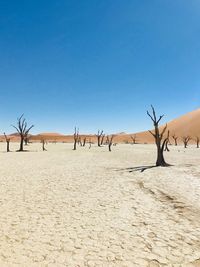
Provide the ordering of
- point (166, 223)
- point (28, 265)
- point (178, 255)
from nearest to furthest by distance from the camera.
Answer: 1. point (28, 265)
2. point (178, 255)
3. point (166, 223)

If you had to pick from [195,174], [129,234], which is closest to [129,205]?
[129,234]

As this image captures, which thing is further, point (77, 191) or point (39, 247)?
point (77, 191)

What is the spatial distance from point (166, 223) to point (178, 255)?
201 centimetres

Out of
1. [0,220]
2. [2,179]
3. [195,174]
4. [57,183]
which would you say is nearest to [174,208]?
[0,220]

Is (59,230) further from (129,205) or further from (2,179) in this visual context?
(2,179)

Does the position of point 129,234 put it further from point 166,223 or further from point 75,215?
point 75,215

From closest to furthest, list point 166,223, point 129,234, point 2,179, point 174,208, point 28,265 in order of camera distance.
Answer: point 28,265 → point 129,234 → point 166,223 → point 174,208 → point 2,179

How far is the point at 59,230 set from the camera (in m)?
7.45

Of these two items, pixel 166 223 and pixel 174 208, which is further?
pixel 174 208

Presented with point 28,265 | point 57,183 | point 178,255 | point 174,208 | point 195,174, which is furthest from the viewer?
point 195,174

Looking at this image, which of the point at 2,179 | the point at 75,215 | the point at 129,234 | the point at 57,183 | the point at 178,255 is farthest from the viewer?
the point at 2,179

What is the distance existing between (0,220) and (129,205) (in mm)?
4168

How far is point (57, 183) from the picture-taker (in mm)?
14305

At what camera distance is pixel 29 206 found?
980 cm
